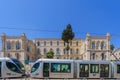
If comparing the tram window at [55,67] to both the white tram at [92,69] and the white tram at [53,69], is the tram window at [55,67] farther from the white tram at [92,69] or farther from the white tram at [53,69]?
the white tram at [92,69]

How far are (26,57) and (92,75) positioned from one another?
61761mm

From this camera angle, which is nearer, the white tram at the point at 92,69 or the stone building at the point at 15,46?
the white tram at the point at 92,69

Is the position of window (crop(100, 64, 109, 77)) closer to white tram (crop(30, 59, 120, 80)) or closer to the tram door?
white tram (crop(30, 59, 120, 80))

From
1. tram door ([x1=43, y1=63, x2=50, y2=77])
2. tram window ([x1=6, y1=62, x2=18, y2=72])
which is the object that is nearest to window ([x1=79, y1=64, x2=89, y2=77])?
tram door ([x1=43, y1=63, x2=50, y2=77])

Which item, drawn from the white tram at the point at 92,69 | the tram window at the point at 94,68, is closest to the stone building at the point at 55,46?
the white tram at the point at 92,69

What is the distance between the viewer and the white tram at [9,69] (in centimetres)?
3275

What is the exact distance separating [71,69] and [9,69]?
25.6 ft

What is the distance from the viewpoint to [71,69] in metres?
34.0

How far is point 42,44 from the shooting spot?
361 feet

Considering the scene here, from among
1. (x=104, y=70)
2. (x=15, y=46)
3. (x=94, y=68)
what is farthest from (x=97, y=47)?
(x=94, y=68)

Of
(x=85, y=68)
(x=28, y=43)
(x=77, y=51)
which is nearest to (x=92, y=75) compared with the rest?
(x=85, y=68)

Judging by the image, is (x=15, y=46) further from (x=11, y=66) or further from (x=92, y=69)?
(x=92, y=69)

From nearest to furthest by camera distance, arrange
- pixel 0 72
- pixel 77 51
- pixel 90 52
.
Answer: pixel 0 72 → pixel 90 52 → pixel 77 51

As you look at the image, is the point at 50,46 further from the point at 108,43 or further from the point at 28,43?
the point at 108,43
